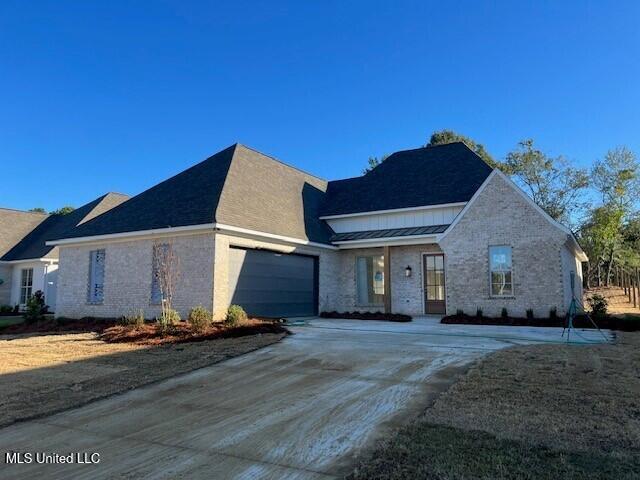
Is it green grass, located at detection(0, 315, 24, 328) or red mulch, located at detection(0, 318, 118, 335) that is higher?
red mulch, located at detection(0, 318, 118, 335)

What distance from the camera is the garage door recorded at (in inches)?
645

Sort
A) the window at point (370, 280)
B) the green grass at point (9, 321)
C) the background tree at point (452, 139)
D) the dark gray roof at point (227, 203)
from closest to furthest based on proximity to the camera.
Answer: the dark gray roof at point (227, 203) < the green grass at point (9, 321) < the window at point (370, 280) < the background tree at point (452, 139)

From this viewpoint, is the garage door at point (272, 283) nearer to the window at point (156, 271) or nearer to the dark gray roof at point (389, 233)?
the dark gray roof at point (389, 233)

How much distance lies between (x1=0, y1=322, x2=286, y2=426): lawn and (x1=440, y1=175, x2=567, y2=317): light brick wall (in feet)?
25.4

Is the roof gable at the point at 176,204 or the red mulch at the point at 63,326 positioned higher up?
the roof gable at the point at 176,204

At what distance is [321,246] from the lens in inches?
792

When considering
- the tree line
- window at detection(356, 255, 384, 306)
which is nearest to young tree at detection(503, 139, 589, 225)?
the tree line

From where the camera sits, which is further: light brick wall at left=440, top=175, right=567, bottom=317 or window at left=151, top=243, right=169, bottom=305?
window at left=151, top=243, right=169, bottom=305

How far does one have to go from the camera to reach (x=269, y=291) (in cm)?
1783

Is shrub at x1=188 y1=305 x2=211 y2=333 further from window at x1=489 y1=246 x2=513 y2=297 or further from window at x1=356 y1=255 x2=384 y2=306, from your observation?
window at x1=489 y1=246 x2=513 y2=297

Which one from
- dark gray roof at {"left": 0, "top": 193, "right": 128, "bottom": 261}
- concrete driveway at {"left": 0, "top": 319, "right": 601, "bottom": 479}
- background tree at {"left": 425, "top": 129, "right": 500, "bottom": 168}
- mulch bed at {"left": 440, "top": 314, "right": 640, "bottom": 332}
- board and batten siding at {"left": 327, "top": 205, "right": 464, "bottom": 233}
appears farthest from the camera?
background tree at {"left": 425, "top": 129, "right": 500, "bottom": 168}

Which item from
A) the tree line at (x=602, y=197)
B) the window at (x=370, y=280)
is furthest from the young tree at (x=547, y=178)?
the window at (x=370, y=280)

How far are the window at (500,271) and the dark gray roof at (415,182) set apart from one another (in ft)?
9.31

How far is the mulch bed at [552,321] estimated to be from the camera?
1422 cm
